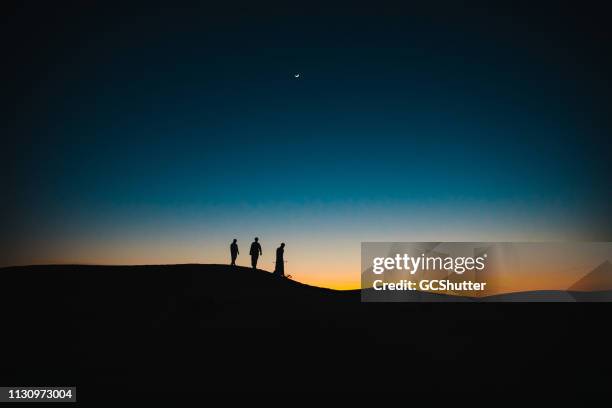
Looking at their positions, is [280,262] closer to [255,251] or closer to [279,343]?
[255,251]

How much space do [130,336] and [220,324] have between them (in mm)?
2968

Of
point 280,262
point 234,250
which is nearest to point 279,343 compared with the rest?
point 280,262

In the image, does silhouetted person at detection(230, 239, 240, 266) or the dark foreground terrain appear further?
silhouetted person at detection(230, 239, 240, 266)

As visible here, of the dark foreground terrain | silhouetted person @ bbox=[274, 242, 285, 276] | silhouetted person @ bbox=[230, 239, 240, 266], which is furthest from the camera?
silhouetted person @ bbox=[230, 239, 240, 266]

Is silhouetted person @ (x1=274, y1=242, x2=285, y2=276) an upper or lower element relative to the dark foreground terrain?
upper

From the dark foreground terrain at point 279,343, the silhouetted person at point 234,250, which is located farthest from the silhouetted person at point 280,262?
the dark foreground terrain at point 279,343

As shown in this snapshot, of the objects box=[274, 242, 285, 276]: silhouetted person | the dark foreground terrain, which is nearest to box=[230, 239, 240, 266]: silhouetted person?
box=[274, 242, 285, 276]: silhouetted person

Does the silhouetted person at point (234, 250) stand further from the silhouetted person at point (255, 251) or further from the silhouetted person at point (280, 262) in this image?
the silhouetted person at point (280, 262)

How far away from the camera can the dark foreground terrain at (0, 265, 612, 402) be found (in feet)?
33.0

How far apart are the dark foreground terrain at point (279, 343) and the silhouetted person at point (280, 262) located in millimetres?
5910

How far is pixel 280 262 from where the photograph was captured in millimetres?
24359

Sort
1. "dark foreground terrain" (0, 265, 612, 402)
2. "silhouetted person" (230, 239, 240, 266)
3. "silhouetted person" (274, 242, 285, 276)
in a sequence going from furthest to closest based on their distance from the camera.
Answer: "silhouetted person" (230, 239, 240, 266) → "silhouetted person" (274, 242, 285, 276) → "dark foreground terrain" (0, 265, 612, 402)

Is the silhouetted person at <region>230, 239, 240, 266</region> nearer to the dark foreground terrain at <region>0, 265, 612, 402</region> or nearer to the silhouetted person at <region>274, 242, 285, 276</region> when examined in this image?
the silhouetted person at <region>274, 242, 285, 276</region>

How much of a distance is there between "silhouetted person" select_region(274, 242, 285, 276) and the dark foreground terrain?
591 cm
